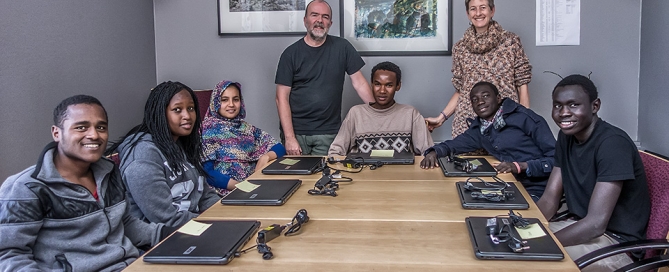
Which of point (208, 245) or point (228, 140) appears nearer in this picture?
point (208, 245)

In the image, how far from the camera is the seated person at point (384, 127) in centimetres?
296

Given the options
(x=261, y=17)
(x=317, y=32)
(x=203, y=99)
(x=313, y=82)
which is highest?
(x=261, y=17)

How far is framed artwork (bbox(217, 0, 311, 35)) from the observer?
3.80 metres

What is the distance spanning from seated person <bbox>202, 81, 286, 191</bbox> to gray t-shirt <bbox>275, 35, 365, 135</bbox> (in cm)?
51

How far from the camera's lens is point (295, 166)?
7.73 ft

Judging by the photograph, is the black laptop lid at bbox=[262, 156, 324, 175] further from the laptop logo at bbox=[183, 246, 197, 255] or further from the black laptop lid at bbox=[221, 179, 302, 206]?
the laptop logo at bbox=[183, 246, 197, 255]

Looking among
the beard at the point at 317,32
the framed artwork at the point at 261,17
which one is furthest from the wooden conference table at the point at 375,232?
the framed artwork at the point at 261,17

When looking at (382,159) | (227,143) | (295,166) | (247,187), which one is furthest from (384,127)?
(247,187)

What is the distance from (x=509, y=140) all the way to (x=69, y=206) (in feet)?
6.40

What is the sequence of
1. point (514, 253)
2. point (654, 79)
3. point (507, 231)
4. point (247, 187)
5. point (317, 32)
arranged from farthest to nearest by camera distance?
point (654, 79)
point (317, 32)
point (247, 187)
point (507, 231)
point (514, 253)

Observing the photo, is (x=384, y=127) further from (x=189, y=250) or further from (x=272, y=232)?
(x=189, y=250)

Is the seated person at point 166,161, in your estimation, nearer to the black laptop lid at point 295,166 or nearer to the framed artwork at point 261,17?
the black laptop lid at point 295,166

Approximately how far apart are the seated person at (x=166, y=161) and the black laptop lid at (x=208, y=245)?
506mm

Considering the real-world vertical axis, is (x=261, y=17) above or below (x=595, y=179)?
above
